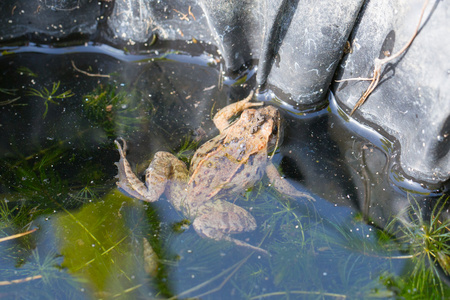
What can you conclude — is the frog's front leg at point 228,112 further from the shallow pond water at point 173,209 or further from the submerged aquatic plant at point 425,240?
the submerged aquatic plant at point 425,240

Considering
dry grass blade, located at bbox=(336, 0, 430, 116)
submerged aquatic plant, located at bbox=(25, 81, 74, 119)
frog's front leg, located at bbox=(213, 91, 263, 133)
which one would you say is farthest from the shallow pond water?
dry grass blade, located at bbox=(336, 0, 430, 116)

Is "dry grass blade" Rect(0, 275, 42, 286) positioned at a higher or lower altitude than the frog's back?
lower

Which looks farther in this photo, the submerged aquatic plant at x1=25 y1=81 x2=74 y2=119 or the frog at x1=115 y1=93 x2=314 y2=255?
the submerged aquatic plant at x1=25 y1=81 x2=74 y2=119

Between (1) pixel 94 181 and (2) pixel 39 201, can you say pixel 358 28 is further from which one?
(2) pixel 39 201

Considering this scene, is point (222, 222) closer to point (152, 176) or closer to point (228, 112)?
point (152, 176)

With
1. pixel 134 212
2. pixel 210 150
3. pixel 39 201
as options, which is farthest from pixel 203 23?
pixel 39 201

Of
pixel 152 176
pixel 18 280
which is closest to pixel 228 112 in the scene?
pixel 152 176

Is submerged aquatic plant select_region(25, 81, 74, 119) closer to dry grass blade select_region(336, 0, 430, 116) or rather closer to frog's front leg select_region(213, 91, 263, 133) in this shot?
frog's front leg select_region(213, 91, 263, 133)
